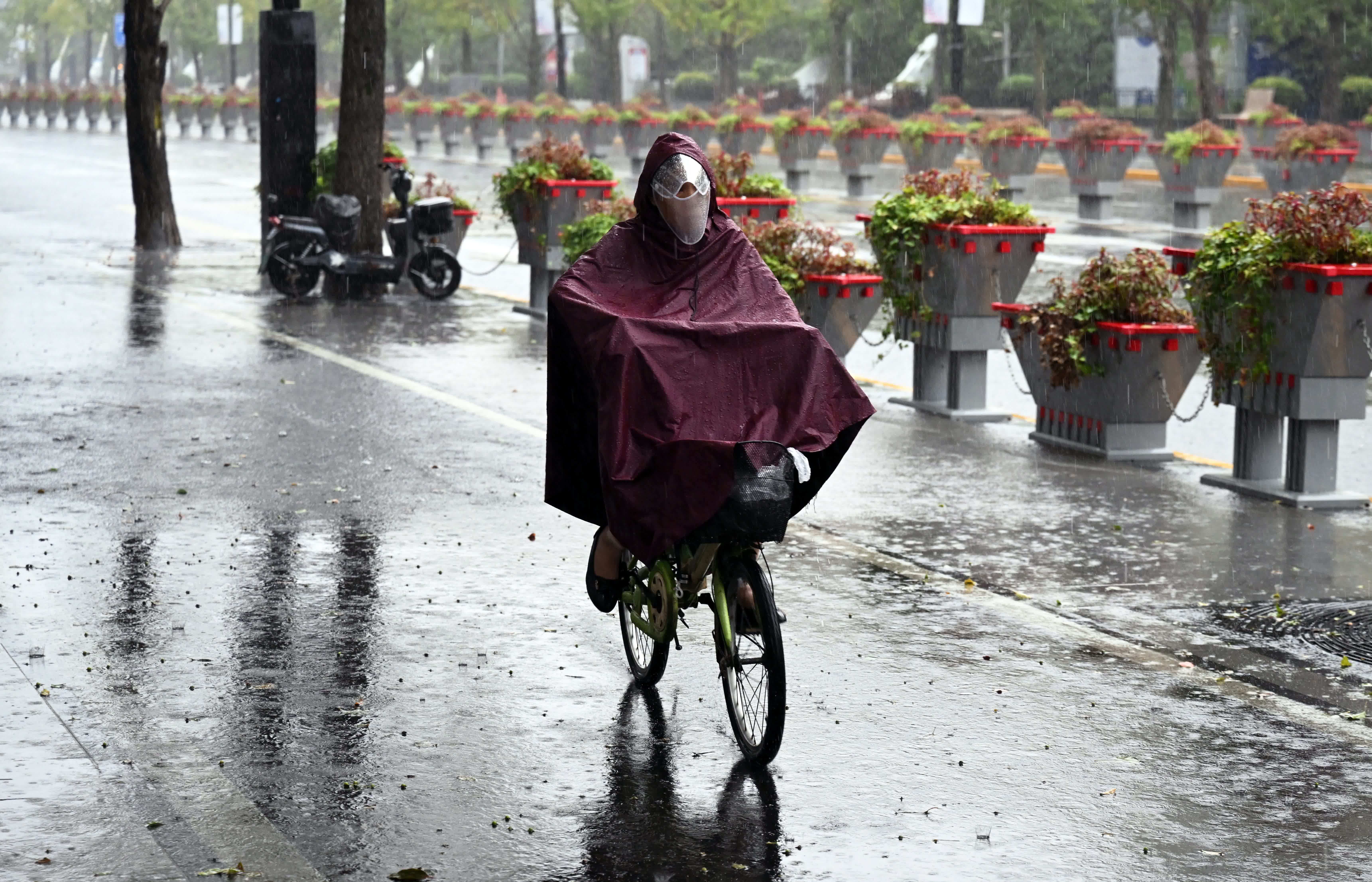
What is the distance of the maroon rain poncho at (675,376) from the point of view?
568cm

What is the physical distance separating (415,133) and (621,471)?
50.4 meters

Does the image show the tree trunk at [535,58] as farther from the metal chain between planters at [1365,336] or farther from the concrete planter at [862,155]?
the metal chain between planters at [1365,336]

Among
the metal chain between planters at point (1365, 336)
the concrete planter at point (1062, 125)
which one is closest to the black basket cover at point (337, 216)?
the metal chain between planters at point (1365, 336)

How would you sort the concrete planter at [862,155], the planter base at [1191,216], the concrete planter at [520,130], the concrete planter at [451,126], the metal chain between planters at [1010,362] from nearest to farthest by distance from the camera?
the metal chain between planters at [1010,362] < the planter base at [1191,216] < the concrete planter at [862,155] < the concrete planter at [520,130] < the concrete planter at [451,126]

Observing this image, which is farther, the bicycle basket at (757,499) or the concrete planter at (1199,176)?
the concrete planter at (1199,176)

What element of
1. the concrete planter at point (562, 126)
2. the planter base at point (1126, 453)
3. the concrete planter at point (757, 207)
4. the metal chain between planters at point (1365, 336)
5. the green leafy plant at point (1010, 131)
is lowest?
the planter base at point (1126, 453)

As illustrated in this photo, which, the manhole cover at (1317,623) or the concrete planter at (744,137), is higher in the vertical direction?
the concrete planter at (744,137)

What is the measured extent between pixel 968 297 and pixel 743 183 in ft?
12.9

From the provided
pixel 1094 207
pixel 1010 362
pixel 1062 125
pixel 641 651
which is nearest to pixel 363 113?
pixel 1010 362

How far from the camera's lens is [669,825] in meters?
5.36

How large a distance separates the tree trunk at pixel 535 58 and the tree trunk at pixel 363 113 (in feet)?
147

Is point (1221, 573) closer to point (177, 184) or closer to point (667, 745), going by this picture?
point (667, 745)

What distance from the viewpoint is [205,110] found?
6494cm

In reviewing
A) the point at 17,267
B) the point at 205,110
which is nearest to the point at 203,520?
the point at 17,267
